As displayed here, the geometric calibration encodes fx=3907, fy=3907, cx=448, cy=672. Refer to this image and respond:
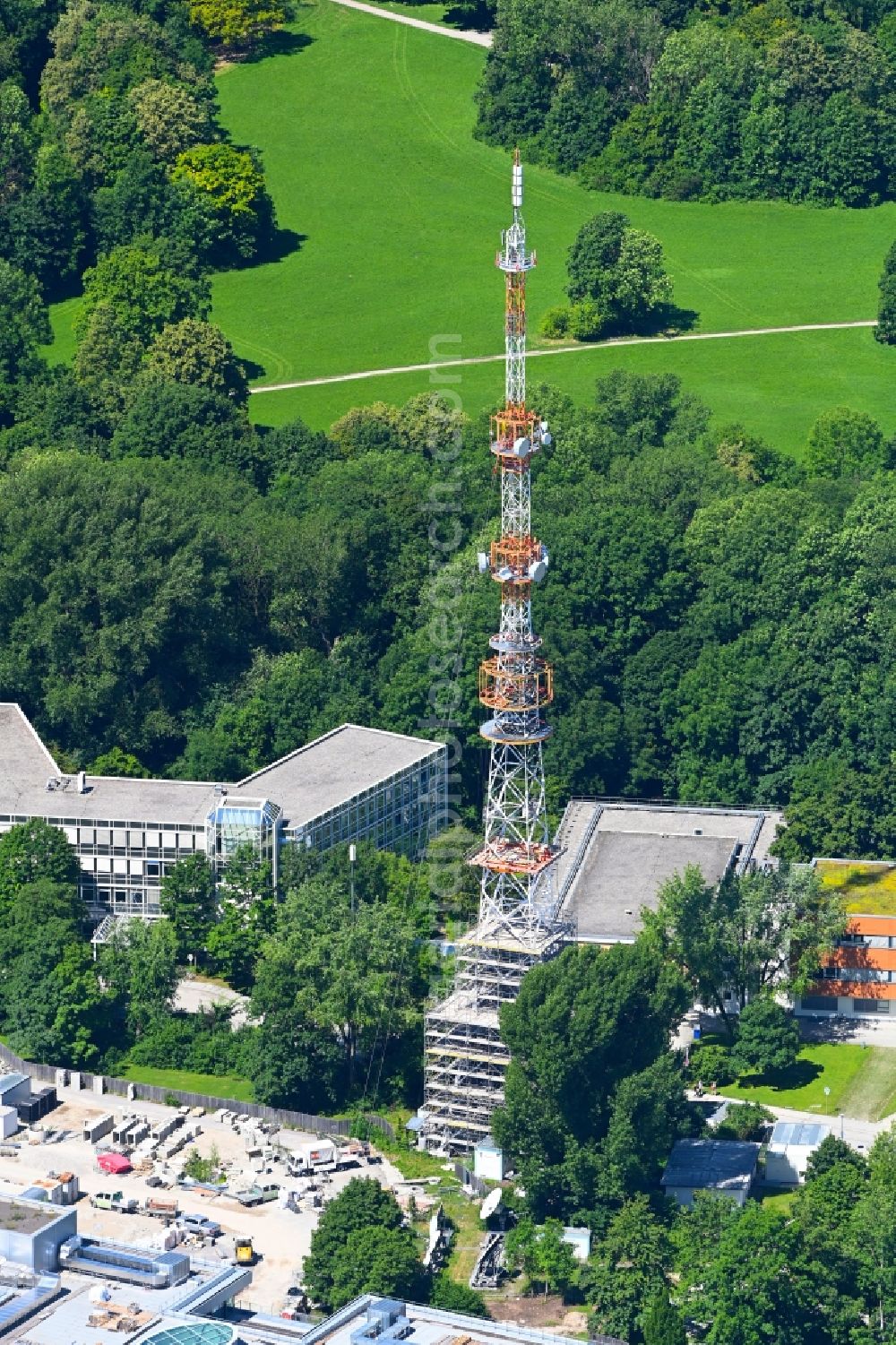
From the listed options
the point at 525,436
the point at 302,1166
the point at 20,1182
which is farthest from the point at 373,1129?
the point at 525,436

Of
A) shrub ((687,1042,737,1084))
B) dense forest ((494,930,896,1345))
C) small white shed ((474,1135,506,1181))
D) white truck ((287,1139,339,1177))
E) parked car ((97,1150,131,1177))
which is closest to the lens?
dense forest ((494,930,896,1345))

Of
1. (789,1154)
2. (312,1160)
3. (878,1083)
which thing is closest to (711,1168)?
(789,1154)

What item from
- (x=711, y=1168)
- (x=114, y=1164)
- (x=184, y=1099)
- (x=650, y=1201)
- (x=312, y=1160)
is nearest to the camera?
(x=650, y=1201)

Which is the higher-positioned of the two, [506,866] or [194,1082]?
[506,866]

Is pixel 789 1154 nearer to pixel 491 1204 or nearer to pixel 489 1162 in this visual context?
pixel 489 1162

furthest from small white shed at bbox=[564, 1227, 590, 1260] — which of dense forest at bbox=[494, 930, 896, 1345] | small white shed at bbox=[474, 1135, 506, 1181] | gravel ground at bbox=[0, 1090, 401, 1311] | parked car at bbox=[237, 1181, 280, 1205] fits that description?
parked car at bbox=[237, 1181, 280, 1205]

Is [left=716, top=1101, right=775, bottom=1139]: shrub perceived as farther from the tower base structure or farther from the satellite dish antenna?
the satellite dish antenna

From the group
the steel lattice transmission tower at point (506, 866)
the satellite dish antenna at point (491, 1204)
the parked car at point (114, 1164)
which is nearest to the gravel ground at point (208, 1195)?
the parked car at point (114, 1164)

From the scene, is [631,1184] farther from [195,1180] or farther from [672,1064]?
[195,1180]
